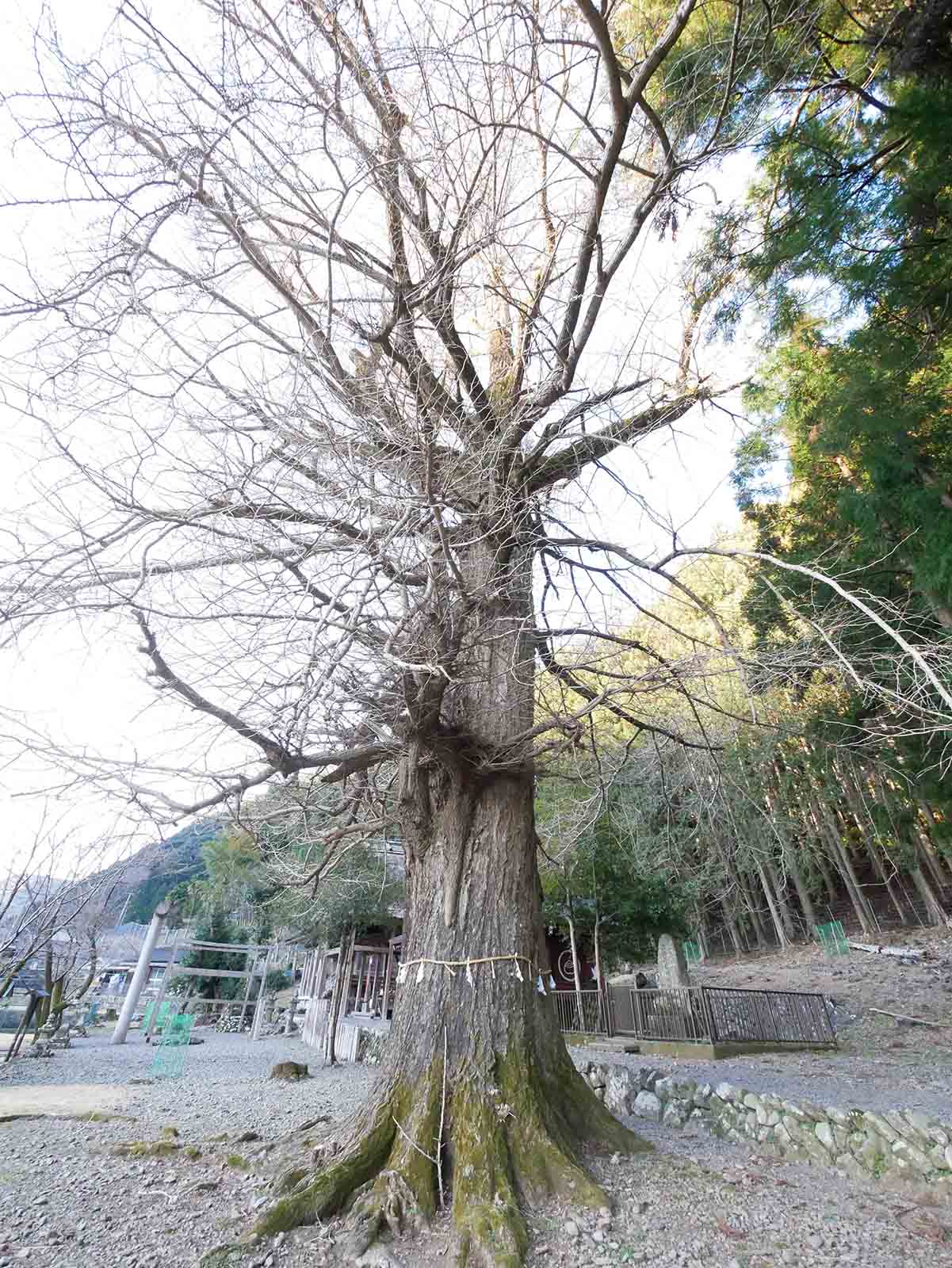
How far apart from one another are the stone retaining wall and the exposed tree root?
144 centimetres

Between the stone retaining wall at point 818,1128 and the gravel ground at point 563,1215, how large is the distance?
174 mm

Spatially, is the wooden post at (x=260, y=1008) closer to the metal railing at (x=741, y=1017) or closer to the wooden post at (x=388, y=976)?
the wooden post at (x=388, y=976)

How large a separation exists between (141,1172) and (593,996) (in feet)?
34.8

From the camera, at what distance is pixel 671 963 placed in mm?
11820

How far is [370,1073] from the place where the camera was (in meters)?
9.48

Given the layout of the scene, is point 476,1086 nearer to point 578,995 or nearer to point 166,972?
point 578,995

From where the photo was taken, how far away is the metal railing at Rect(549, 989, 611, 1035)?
12070 millimetres

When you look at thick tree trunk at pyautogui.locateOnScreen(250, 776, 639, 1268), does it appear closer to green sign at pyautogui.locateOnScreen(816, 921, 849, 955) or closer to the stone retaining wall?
the stone retaining wall

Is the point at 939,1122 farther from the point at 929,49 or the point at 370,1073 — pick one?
the point at 370,1073

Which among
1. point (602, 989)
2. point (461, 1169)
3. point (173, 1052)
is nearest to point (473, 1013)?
point (461, 1169)

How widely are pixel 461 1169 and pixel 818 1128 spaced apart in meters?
2.55

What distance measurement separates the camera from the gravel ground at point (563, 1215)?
2484mm

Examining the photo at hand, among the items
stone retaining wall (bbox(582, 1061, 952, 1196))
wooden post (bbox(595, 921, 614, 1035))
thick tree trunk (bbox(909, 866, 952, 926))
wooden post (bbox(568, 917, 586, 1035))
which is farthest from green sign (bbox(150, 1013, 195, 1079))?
thick tree trunk (bbox(909, 866, 952, 926))

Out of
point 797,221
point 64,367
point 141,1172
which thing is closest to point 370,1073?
point 141,1172
